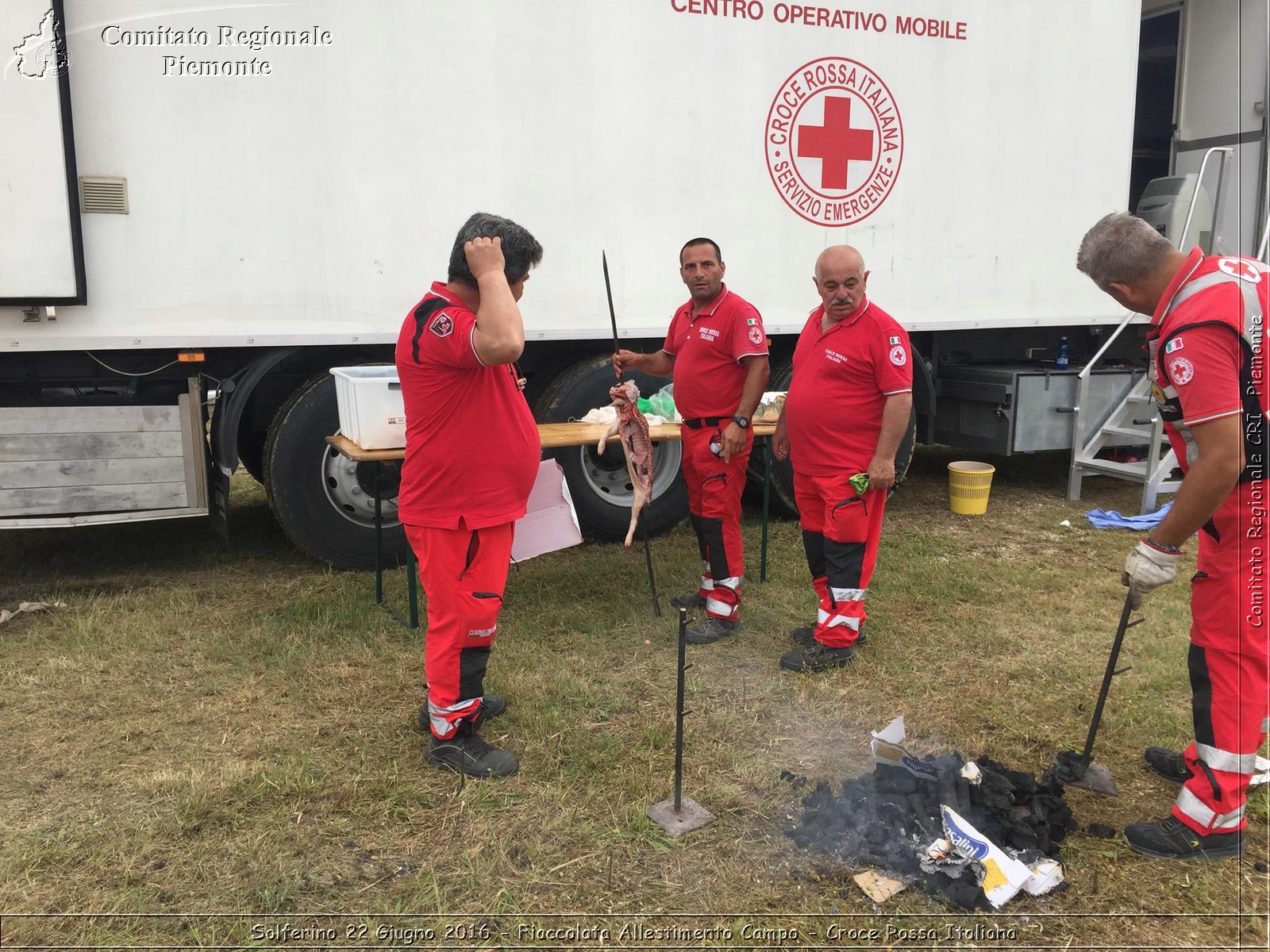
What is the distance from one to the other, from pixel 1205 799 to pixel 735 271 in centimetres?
345

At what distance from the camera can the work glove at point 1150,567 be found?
230 cm

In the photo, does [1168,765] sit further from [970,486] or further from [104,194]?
[104,194]

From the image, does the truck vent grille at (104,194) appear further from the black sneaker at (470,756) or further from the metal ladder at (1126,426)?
the metal ladder at (1126,426)

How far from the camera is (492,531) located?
2.74m

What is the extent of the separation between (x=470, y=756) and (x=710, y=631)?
53.9 inches

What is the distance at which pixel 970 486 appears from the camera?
19.4 feet

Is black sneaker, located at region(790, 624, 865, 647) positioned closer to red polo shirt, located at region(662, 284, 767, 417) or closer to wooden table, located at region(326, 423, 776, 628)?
wooden table, located at region(326, 423, 776, 628)

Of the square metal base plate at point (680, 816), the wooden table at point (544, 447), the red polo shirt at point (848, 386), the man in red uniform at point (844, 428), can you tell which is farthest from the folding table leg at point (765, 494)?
the square metal base plate at point (680, 816)

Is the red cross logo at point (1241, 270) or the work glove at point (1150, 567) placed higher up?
the red cross logo at point (1241, 270)

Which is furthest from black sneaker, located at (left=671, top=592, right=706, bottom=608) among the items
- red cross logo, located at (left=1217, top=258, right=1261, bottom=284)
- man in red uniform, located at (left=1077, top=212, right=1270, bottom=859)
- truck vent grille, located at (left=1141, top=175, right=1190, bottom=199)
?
truck vent grille, located at (left=1141, top=175, right=1190, bottom=199)

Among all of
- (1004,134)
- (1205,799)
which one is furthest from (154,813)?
(1004,134)

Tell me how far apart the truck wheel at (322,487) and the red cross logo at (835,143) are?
2.81 metres

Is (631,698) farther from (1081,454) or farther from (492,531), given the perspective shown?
(1081,454)

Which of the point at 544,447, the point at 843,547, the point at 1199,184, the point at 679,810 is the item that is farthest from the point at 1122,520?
the point at 679,810
